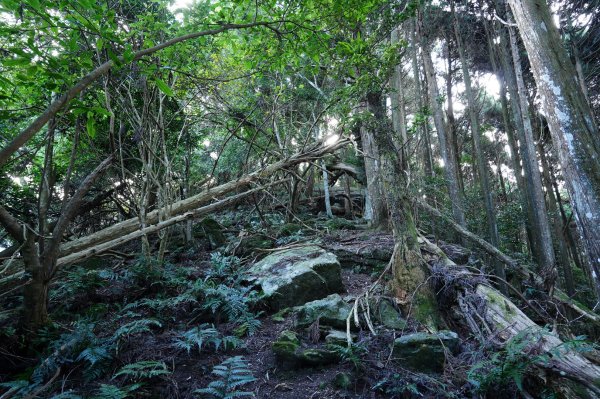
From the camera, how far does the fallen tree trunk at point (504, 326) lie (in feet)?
7.85

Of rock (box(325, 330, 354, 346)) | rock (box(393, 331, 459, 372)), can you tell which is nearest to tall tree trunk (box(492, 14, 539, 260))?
rock (box(393, 331, 459, 372))

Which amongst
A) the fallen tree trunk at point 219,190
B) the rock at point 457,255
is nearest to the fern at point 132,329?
the fallen tree trunk at point 219,190

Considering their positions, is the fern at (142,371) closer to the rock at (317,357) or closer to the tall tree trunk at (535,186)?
the rock at (317,357)

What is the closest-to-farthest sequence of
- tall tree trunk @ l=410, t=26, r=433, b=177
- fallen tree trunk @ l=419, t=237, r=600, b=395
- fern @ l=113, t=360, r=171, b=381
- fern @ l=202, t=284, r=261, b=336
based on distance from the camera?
fallen tree trunk @ l=419, t=237, r=600, b=395 < fern @ l=113, t=360, r=171, b=381 < fern @ l=202, t=284, r=261, b=336 < tall tree trunk @ l=410, t=26, r=433, b=177

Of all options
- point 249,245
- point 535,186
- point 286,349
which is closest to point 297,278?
point 286,349

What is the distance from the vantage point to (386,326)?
12.1ft

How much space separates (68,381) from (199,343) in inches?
45.4

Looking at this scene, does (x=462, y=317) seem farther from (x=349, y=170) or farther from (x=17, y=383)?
(x=349, y=170)

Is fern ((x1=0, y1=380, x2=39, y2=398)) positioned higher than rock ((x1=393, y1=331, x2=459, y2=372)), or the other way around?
fern ((x1=0, y1=380, x2=39, y2=398))

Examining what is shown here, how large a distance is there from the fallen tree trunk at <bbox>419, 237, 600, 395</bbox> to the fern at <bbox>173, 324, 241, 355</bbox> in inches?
103

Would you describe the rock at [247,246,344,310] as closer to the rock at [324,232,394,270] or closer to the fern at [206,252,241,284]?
the fern at [206,252,241,284]

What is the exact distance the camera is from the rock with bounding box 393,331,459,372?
2926mm

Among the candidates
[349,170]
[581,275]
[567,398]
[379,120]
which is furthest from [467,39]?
[567,398]

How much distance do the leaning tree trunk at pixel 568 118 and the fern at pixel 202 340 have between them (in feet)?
11.8
